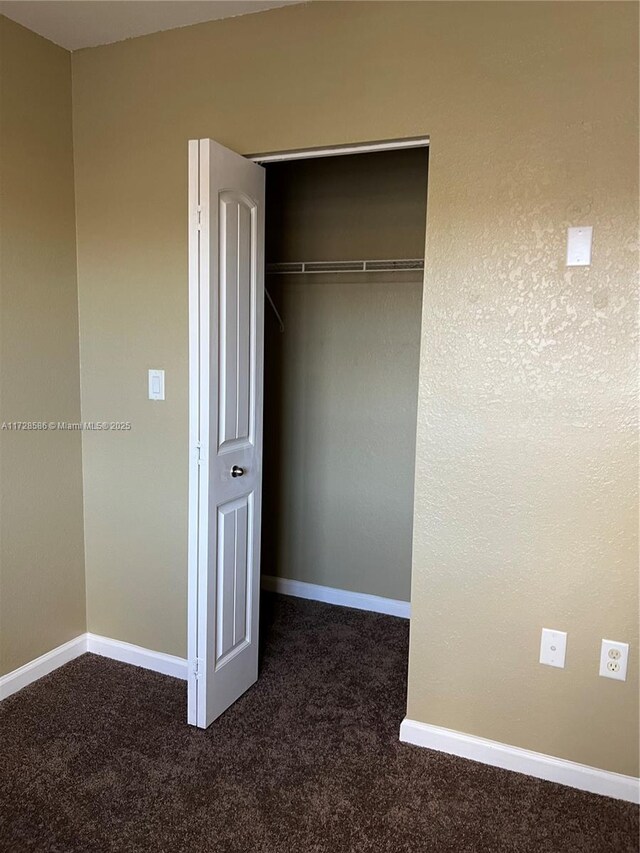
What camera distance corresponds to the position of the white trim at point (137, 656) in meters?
2.59

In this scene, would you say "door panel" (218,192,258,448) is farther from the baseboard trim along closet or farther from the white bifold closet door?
the baseboard trim along closet

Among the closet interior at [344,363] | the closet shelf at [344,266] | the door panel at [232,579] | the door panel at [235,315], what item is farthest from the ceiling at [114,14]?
the door panel at [232,579]

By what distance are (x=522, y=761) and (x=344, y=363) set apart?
6.56 ft

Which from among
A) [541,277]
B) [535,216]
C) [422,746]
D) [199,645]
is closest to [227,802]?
Answer: [199,645]

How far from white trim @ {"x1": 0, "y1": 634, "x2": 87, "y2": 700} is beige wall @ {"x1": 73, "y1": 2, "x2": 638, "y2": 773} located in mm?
1549

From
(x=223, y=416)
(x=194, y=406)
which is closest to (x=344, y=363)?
(x=223, y=416)

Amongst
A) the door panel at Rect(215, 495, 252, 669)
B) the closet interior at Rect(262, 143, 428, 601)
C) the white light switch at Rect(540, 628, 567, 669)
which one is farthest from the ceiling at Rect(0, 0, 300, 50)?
the white light switch at Rect(540, 628, 567, 669)

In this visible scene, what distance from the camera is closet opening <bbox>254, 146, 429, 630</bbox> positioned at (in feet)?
10.2

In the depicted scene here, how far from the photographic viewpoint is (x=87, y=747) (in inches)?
83.7

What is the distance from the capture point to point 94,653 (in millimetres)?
2791

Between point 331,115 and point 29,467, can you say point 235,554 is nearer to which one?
point 29,467

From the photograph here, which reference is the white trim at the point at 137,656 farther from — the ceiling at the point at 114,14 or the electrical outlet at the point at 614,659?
the ceiling at the point at 114,14

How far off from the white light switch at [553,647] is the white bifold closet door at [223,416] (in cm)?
113

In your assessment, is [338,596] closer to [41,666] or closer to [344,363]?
[344,363]
